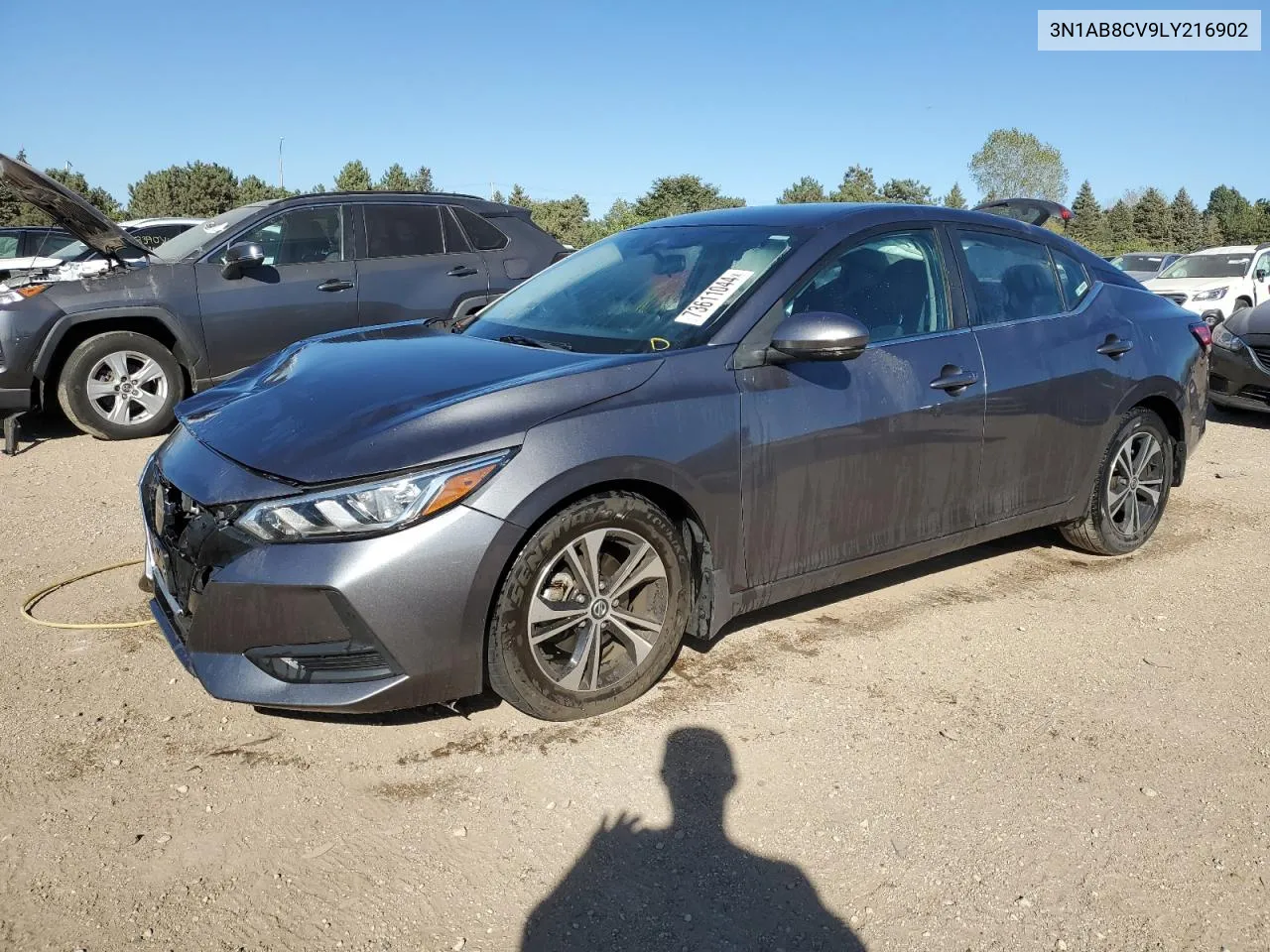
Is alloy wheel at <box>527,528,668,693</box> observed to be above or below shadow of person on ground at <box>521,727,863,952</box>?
above

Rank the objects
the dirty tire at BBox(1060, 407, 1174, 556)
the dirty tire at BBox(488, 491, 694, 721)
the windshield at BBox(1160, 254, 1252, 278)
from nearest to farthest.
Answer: the dirty tire at BBox(488, 491, 694, 721) < the dirty tire at BBox(1060, 407, 1174, 556) < the windshield at BBox(1160, 254, 1252, 278)

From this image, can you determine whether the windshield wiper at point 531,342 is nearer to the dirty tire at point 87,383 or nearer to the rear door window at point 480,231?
the dirty tire at point 87,383

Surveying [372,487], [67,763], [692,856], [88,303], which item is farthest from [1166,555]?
[88,303]

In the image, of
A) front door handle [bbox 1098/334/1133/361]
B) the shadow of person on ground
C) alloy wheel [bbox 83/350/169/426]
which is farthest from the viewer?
alloy wheel [bbox 83/350/169/426]

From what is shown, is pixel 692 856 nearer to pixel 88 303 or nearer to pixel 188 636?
A: pixel 188 636

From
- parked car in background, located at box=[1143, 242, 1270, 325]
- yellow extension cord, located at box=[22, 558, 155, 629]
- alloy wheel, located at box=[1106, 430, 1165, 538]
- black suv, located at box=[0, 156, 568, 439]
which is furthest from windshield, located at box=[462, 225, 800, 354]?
parked car in background, located at box=[1143, 242, 1270, 325]

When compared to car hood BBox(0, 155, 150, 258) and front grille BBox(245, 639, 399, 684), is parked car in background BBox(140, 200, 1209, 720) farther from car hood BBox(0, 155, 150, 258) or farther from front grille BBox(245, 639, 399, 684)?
car hood BBox(0, 155, 150, 258)

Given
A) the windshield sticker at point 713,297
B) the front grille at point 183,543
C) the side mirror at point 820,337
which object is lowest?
the front grille at point 183,543

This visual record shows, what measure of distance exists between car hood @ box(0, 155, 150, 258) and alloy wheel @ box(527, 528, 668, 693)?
5.34 m

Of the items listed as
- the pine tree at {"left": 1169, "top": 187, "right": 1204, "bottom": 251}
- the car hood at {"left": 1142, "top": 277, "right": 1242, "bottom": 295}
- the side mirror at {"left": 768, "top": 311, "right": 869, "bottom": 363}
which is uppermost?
the pine tree at {"left": 1169, "top": 187, "right": 1204, "bottom": 251}

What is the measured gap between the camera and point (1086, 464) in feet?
15.4

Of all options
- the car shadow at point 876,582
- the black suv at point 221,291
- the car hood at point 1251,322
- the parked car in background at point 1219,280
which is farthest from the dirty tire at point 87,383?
the parked car in background at point 1219,280

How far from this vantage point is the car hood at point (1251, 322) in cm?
912

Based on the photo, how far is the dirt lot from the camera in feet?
7.93
